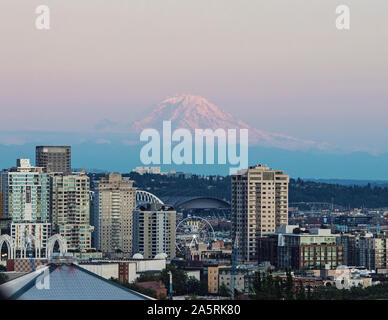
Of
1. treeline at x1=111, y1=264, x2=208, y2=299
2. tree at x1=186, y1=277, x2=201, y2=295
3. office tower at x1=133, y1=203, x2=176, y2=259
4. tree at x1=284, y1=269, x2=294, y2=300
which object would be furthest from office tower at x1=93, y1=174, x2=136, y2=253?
tree at x1=284, y1=269, x2=294, y2=300

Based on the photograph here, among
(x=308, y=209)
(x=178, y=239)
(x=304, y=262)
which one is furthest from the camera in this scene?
(x=308, y=209)

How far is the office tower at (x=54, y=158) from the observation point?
112 feet

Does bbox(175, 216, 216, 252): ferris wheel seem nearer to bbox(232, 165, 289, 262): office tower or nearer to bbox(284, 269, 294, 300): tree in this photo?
bbox(232, 165, 289, 262): office tower

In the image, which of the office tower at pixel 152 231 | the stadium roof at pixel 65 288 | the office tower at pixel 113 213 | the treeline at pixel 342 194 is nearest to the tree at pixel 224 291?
the stadium roof at pixel 65 288

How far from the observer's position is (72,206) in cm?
3450

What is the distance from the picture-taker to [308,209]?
145 feet

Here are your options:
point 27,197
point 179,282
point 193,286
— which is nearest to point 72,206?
point 27,197

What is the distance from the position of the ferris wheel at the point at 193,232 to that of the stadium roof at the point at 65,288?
18360 mm

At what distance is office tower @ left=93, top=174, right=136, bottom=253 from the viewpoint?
3328 centimetres

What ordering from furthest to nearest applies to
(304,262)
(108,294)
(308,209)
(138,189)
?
(308,209) < (138,189) < (304,262) < (108,294)

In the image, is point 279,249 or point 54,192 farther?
point 54,192
